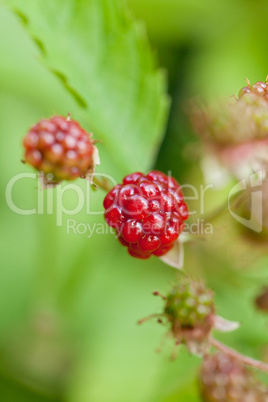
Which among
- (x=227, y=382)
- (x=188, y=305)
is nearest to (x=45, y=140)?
(x=188, y=305)

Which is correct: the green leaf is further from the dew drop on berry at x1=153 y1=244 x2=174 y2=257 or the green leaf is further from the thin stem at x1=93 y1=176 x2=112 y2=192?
the dew drop on berry at x1=153 y1=244 x2=174 y2=257

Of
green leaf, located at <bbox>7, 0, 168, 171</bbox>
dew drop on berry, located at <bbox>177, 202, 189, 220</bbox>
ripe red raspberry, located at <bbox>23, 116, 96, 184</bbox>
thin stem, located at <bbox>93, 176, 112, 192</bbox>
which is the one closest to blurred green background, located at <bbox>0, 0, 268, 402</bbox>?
green leaf, located at <bbox>7, 0, 168, 171</bbox>

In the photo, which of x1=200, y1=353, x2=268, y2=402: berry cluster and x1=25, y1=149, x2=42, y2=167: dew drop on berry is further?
x1=200, y1=353, x2=268, y2=402: berry cluster

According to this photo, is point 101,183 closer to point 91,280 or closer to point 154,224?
point 154,224

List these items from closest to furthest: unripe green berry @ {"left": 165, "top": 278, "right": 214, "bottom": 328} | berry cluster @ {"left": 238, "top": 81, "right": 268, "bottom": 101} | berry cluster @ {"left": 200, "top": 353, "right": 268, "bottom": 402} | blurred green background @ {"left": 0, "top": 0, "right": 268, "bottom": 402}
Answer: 1. berry cluster @ {"left": 238, "top": 81, "right": 268, "bottom": 101}
2. unripe green berry @ {"left": 165, "top": 278, "right": 214, "bottom": 328}
3. berry cluster @ {"left": 200, "top": 353, "right": 268, "bottom": 402}
4. blurred green background @ {"left": 0, "top": 0, "right": 268, "bottom": 402}

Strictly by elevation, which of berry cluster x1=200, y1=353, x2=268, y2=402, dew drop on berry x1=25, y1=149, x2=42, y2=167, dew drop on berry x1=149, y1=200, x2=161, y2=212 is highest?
dew drop on berry x1=25, y1=149, x2=42, y2=167

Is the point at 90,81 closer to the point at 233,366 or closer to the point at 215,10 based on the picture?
the point at 233,366
